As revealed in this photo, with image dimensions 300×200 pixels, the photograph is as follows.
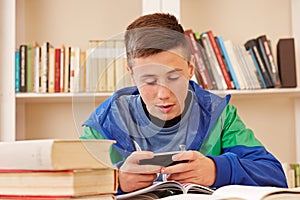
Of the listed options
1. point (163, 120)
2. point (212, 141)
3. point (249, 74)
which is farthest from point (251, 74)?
point (163, 120)

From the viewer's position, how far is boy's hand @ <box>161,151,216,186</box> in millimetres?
1049

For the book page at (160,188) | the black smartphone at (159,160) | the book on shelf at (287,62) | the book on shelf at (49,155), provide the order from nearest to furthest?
the book on shelf at (49,155), the book page at (160,188), the black smartphone at (159,160), the book on shelf at (287,62)

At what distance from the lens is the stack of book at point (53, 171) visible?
69cm

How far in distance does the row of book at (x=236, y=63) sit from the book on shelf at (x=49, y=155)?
5.56 ft

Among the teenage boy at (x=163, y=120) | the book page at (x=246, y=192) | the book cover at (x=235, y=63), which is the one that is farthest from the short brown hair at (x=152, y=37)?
the book cover at (x=235, y=63)

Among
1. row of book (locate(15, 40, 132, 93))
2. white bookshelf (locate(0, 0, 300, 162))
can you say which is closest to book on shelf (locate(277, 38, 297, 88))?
white bookshelf (locate(0, 0, 300, 162))

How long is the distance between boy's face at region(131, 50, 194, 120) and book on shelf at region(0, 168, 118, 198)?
33cm

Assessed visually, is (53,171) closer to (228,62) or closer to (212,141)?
(212,141)

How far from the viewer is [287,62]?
248cm

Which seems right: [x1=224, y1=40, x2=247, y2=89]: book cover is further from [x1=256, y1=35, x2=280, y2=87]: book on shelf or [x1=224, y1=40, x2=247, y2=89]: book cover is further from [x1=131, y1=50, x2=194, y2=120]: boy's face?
[x1=131, y1=50, x2=194, y2=120]: boy's face

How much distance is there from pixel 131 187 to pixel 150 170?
0.15 feet

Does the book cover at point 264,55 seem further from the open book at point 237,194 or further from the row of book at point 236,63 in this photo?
the open book at point 237,194

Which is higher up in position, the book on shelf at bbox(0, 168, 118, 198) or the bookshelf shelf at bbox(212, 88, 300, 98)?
the bookshelf shelf at bbox(212, 88, 300, 98)

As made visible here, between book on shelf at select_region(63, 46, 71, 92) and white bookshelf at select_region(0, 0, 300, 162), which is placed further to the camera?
white bookshelf at select_region(0, 0, 300, 162)
